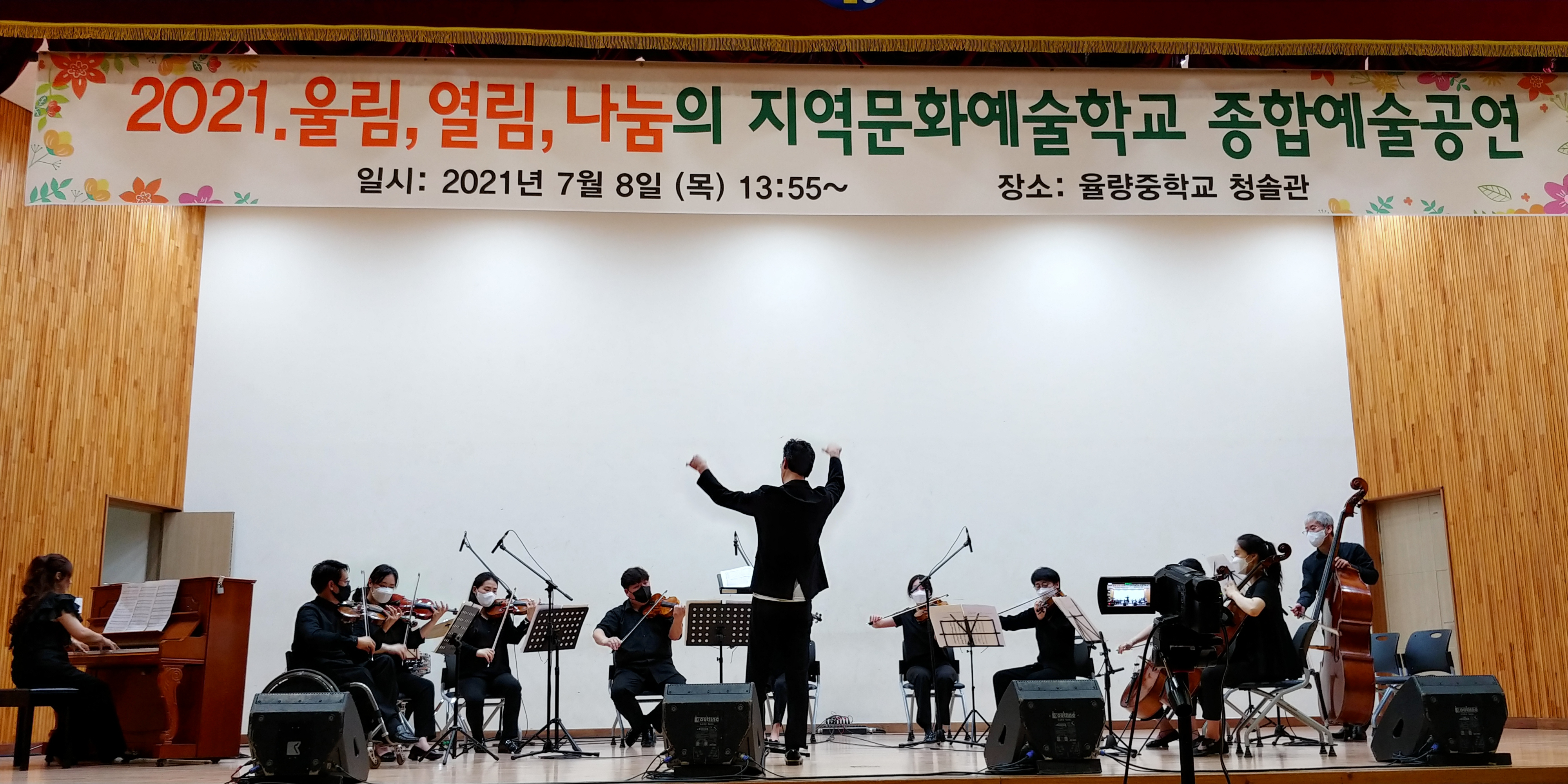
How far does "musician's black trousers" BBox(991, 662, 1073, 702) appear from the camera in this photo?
283 inches

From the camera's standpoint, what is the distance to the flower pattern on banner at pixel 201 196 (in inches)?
171

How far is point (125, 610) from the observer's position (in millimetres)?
6723

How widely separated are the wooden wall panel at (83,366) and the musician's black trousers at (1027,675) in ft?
21.1

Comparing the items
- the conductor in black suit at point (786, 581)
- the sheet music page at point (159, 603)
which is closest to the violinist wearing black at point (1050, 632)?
the conductor in black suit at point (786, 581)

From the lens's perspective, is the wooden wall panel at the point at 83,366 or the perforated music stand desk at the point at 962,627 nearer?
the perforated music stand desk at the point at 962,627

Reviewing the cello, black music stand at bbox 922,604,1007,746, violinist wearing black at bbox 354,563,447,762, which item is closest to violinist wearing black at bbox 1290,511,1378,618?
the cello

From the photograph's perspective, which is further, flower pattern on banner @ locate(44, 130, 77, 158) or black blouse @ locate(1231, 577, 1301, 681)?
black blouse @ locate(1231, 577, 1301, 681)

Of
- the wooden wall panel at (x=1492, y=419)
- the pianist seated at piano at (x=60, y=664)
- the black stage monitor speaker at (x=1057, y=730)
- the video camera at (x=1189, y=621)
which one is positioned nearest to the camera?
the video camera at (x=1189, y=621)

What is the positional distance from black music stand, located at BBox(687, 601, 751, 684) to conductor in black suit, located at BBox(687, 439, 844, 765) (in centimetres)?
189

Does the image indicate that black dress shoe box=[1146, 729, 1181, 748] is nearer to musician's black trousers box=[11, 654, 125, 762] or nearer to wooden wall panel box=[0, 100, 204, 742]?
musician's black trousers box=[11, 654, 125, 762]

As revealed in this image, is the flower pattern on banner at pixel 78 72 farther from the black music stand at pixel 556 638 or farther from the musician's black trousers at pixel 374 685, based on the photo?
the black music stand at pixel 556 638

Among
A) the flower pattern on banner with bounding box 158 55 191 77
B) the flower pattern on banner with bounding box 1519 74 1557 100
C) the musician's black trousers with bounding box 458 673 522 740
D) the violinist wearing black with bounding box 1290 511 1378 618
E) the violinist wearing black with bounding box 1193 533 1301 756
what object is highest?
the flower pattern on banner with bounding box 158 55 191 77

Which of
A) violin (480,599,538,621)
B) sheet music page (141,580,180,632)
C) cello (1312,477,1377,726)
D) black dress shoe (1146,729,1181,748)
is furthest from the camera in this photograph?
violin (480,599,538,621)

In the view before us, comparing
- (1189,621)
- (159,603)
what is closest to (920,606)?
(1189,621)
